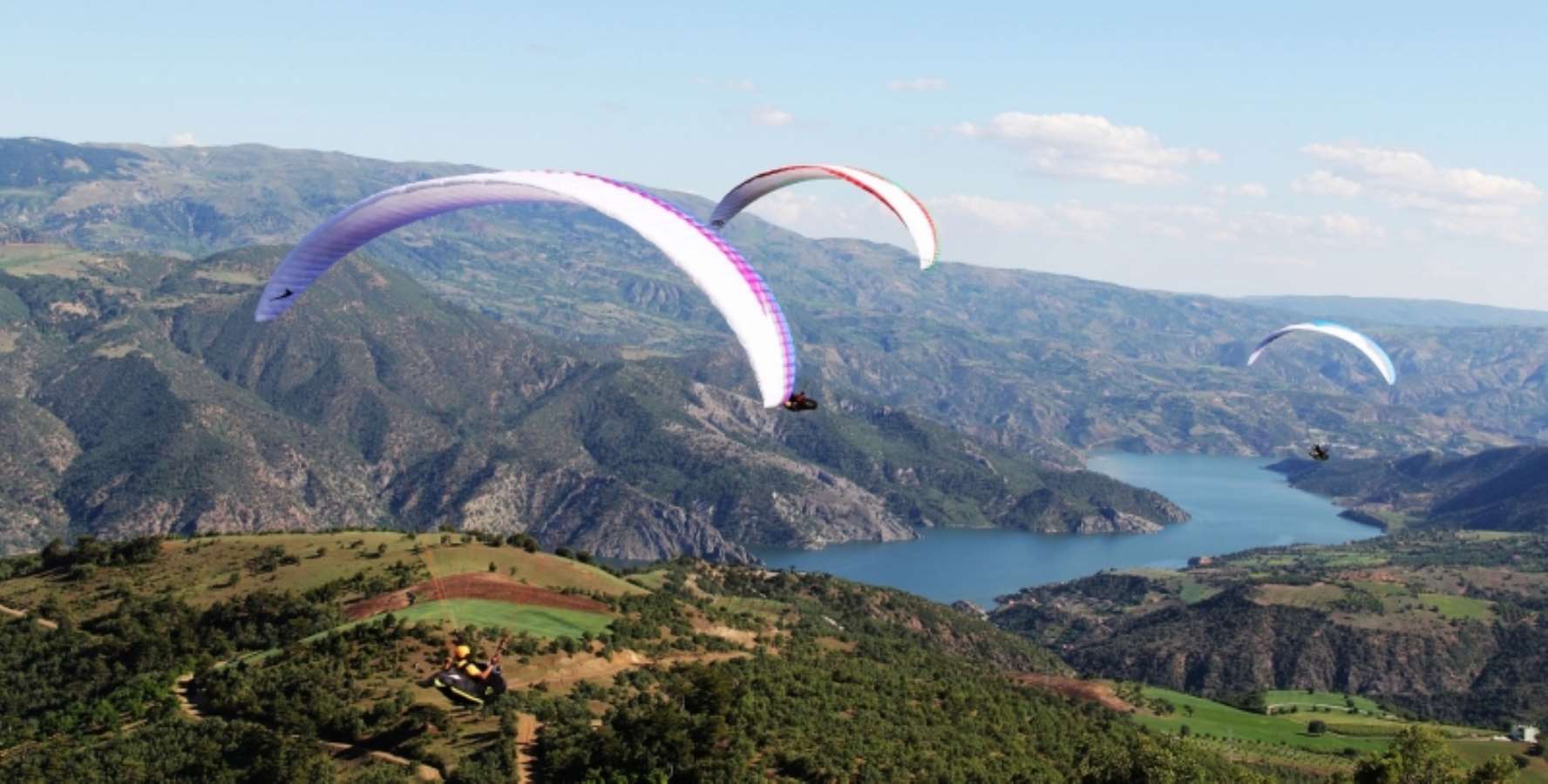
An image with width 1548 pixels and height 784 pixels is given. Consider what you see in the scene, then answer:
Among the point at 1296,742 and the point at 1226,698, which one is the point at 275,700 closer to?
the point at 1296,742

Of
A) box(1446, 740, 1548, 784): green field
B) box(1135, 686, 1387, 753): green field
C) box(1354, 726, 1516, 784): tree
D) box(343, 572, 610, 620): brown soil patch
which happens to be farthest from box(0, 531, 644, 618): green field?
box(1446, 740, 1548, 784): green field

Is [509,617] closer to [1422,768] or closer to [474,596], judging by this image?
[474,596]

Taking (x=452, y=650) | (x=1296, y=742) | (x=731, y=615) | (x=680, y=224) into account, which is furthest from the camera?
(x=1296, y=742)

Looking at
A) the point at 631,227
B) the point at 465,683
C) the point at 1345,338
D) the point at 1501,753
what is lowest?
the point at 1501,753

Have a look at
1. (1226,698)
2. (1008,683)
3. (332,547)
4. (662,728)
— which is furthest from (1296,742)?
(332,547)

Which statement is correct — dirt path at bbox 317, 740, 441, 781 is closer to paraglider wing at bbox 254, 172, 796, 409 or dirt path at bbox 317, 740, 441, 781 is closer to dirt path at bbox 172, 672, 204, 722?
dirt path at bbox 172, 672, 204, 722

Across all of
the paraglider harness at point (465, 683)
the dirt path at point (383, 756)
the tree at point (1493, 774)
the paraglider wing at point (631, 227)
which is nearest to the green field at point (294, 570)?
the dirt path at point (383, 756)

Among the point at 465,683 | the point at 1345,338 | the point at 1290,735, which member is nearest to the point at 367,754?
the point at 465,683

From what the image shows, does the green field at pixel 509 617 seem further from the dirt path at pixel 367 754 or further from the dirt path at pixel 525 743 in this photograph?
the dirt path at pixel 525 743
